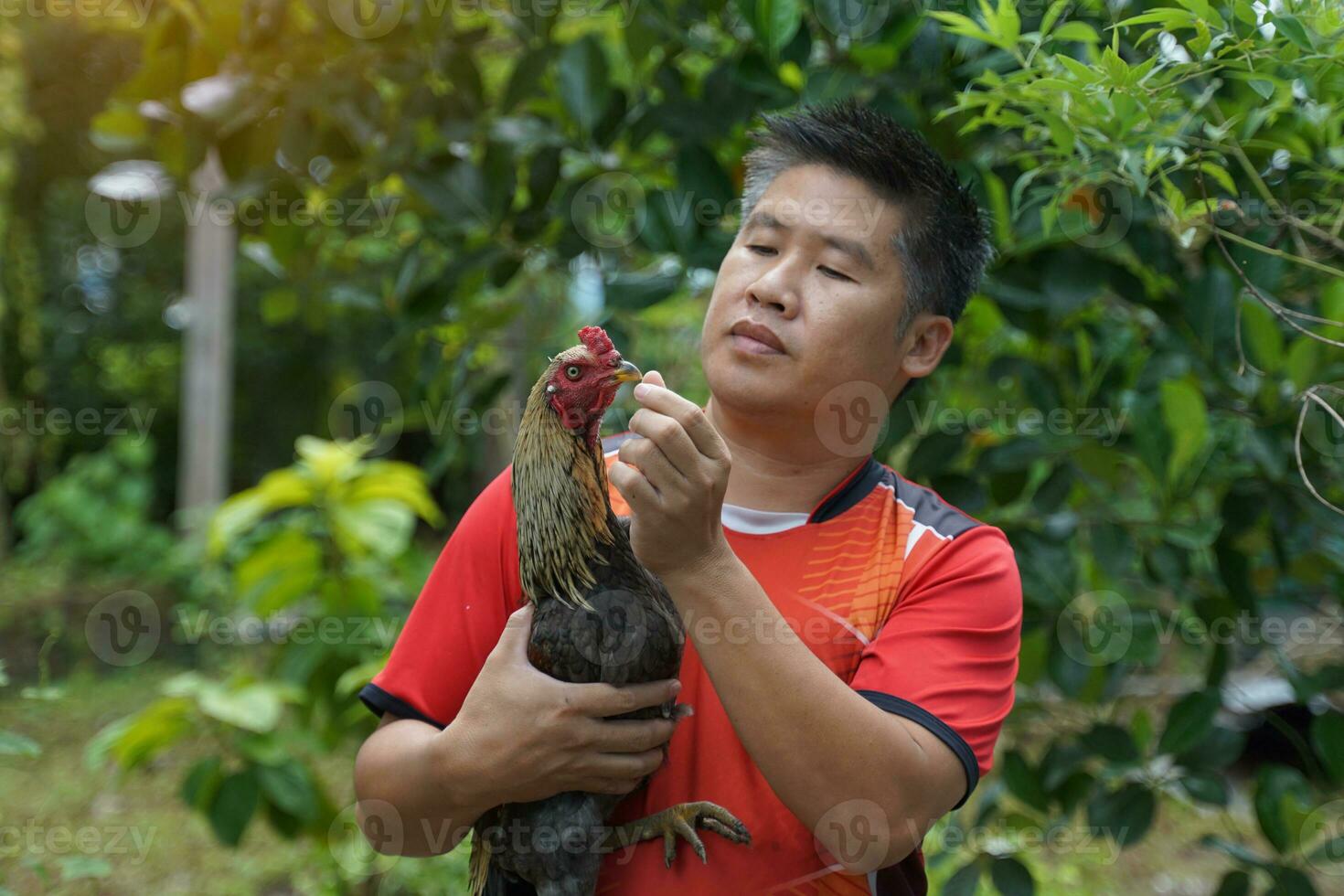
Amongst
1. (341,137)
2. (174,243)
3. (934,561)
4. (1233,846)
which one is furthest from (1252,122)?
(174,243)

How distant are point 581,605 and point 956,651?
51cm

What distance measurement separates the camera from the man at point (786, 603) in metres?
1.35

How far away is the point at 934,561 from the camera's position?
1.61 meters

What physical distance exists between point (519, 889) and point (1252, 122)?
5.51ft

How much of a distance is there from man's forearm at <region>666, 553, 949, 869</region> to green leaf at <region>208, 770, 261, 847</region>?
2.47 m

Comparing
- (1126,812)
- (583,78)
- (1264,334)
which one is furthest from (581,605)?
(1126,812)

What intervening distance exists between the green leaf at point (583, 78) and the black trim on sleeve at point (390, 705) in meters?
1.48

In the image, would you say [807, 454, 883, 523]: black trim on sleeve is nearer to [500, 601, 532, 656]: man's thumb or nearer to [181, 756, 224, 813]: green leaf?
[500, 601, 532, 656]: man's thumb

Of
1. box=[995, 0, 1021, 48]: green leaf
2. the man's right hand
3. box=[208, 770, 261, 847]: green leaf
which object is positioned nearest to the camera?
the man's right hand

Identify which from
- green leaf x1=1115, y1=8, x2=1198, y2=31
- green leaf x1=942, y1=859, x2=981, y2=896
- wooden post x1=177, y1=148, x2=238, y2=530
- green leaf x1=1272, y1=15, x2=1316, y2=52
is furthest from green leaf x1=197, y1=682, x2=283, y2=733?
wooden post x1=177, y1=148, x2=238, y2=530

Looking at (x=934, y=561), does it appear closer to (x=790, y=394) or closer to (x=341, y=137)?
(x=790, y=394)

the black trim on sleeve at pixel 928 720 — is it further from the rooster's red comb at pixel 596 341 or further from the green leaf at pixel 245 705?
the green leaf at pixel 245 705

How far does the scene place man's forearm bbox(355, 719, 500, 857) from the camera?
1482 millimetres

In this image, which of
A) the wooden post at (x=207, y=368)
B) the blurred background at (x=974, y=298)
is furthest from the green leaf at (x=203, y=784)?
the wooden post at (x=207, y=368)
